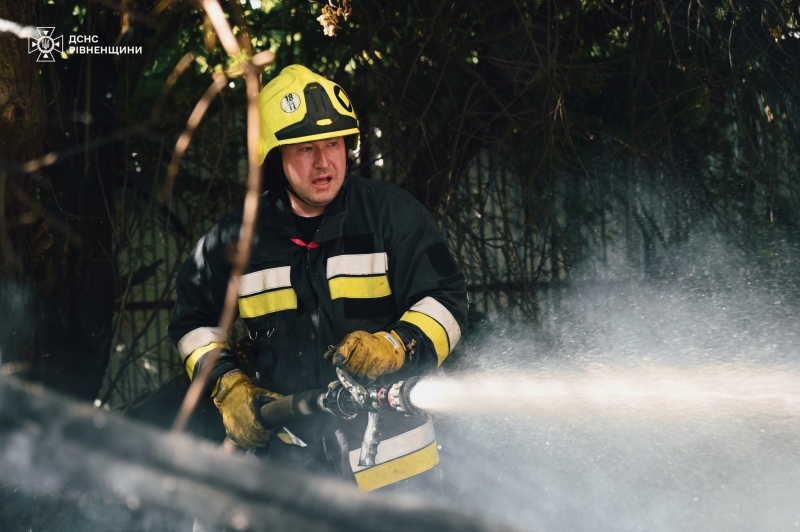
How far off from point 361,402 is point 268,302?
0.65 m

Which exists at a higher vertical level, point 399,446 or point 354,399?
point 354,399

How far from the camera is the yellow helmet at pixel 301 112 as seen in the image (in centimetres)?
305

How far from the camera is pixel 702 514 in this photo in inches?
171

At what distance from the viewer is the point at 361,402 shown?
256cm

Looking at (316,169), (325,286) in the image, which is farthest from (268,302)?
(316,169)

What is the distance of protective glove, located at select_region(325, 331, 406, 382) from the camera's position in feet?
8.55

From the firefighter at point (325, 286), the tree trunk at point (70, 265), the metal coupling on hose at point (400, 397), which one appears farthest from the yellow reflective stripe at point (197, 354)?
the tree trunk at point (70, 265)

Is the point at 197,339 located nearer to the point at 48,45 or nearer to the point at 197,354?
the point at 197,354

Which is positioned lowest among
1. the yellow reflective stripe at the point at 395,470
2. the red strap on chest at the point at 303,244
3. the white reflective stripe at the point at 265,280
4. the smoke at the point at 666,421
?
the smoke at the point at 666,421

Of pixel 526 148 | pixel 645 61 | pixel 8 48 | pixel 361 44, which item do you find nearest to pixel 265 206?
pixel 8 48

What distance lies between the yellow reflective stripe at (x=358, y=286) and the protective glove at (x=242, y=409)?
0.44 meters

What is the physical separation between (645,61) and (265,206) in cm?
273

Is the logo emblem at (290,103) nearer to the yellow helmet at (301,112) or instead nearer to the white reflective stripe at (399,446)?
the yellow helmet at (301,112)

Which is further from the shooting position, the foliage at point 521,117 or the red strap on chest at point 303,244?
the foliage at point 521,117
